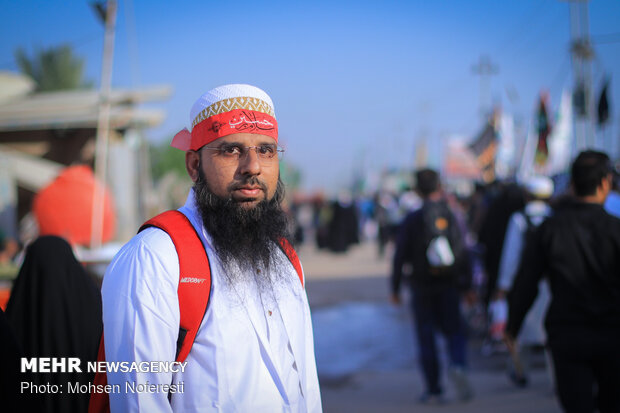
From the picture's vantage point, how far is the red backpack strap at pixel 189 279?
5.65ft

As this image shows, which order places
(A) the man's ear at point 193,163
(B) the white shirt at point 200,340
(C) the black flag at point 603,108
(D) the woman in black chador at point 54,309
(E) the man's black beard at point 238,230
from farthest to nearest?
(C) the black flag at point 603,108, (D) the woman in black chador at point 54,309, (A) the man's ear at point 193,163, (E) the man's black beard at point 238,230, (B) the white shirt at point 200,340

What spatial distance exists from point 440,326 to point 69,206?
4889mm

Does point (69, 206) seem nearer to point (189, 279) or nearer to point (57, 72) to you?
point (189, 279)

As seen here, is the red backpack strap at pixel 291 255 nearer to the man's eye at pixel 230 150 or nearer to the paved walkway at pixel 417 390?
the man's eye at pixel 230 150

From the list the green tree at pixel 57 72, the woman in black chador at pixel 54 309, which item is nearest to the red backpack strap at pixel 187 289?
the woman in black chador at pixel 54 309

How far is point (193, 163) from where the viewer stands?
6.89ft

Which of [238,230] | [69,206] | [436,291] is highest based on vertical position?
[69,206]

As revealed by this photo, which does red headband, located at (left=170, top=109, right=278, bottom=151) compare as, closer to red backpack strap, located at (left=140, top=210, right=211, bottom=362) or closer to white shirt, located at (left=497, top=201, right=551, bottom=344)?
red backpack strap, located at (left=140, top=210, right=211, bottom=362)

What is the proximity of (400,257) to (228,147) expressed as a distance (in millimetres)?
4119

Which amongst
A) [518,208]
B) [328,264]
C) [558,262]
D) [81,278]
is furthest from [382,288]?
[81,278]

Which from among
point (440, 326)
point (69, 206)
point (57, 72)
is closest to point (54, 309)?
point (440, 326)

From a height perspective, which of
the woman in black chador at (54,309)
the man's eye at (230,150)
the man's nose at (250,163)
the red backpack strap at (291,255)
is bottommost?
the woman in black chador at (54,309)

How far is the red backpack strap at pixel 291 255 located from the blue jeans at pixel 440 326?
12.0ft

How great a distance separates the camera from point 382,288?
13.2 meters
